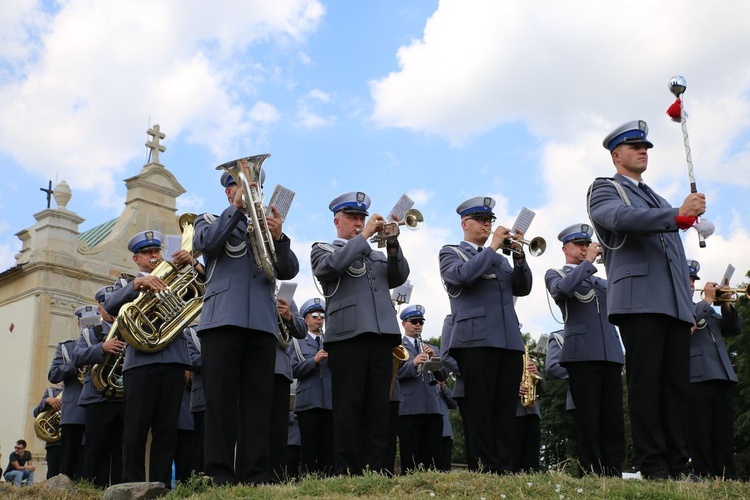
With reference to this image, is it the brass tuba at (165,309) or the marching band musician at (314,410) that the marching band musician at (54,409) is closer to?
the marching band musician at (314,410)

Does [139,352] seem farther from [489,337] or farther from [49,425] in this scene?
[49,425]

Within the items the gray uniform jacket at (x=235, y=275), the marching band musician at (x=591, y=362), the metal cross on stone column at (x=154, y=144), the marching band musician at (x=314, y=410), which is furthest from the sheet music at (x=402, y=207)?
the metal cross on stone column at (x=154, y=144)

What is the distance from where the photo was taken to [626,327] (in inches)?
280

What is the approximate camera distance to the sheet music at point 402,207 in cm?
830

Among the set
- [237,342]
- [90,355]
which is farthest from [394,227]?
[90,355]

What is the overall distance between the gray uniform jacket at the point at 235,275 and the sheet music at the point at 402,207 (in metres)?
Result: 1.00

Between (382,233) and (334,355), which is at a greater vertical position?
(382,233)

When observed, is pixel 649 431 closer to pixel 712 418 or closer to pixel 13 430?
pixel 712 418

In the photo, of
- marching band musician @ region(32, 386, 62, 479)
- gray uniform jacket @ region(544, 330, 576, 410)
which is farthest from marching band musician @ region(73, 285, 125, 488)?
gray uniform jacket @ region(544, 330, 576, 410)

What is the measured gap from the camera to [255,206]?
7379 millimetres

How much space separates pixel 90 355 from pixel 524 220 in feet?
15.6

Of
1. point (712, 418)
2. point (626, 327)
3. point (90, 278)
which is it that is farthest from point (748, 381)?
point (626, 327)

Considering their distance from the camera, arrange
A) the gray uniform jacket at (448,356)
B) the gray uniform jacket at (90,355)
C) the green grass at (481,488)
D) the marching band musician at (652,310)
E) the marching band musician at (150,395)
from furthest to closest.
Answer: the gray uniform jacket at (448,356)
the gray uniform jacket at (90,355)
the marching band musician at (150,395)
the marching band musician at (652,310)
the green grass at (481,488)

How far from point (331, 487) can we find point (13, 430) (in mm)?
26297
